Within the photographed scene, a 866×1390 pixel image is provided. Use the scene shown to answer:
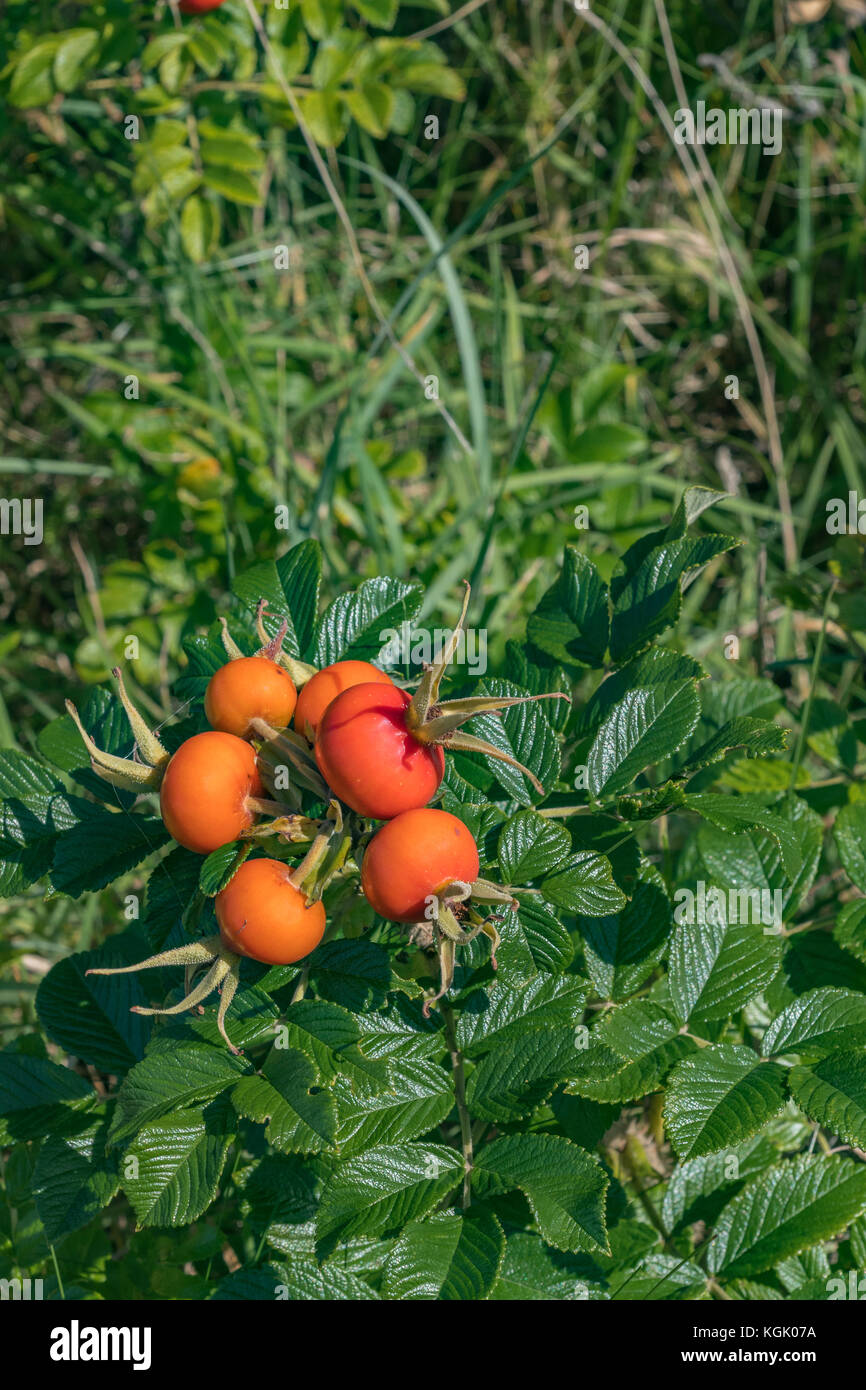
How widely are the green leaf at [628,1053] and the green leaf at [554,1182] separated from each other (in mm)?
81

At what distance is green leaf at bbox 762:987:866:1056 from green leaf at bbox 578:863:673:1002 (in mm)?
178

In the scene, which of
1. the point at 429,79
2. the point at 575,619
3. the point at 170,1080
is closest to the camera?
the point at 170,1080

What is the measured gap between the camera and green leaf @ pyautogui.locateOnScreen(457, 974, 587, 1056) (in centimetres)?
150

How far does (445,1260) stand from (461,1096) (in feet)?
0.70

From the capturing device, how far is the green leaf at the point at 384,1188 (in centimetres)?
138

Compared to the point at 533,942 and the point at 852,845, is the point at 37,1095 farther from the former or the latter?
the point at 852,845

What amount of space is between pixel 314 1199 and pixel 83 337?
344cm

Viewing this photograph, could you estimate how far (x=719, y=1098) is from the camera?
4.79 feet

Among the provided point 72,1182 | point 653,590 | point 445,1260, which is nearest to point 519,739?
point 653,590

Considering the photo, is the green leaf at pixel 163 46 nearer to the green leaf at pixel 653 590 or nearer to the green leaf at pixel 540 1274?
the green leaf at pixel 653 590

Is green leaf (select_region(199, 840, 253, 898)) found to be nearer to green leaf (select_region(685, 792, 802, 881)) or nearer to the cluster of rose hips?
the cluster of rose hips

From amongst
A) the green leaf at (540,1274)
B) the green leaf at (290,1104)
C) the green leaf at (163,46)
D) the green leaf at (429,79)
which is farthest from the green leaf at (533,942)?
the green leaf at (429,79)

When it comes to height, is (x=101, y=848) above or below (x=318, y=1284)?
above

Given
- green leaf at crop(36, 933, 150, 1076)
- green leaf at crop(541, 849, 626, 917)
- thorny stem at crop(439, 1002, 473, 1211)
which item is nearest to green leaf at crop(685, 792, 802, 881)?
green leaf at crop(541, 849, 626, 917)
